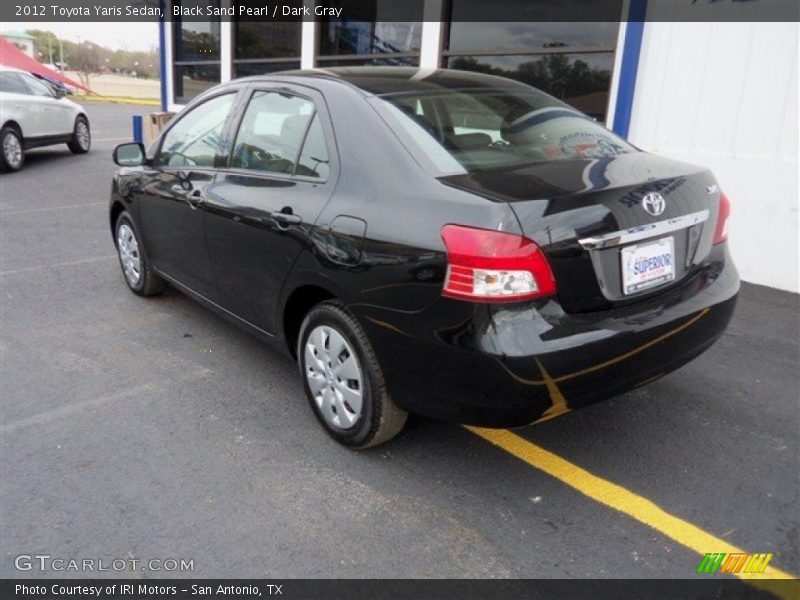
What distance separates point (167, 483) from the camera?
2.94 metres

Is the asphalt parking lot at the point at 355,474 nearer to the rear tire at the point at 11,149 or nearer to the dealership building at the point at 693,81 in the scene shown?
the dealership building at the point at 693,81

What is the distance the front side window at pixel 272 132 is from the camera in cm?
332

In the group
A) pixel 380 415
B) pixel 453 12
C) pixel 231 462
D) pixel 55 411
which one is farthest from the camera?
pixel 453 12

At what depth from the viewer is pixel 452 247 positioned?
2.42 metres

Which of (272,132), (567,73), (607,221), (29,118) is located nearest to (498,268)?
(607,221)

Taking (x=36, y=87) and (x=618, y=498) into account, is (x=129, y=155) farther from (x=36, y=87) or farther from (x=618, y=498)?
(x=36, y=87)

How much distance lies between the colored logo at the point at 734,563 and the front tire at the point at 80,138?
14002mm

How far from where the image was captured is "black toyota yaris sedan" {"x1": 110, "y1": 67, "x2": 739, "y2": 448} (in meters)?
2.41

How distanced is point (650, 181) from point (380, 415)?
1.48 meters

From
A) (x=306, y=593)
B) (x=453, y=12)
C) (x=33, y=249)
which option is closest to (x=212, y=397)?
(x=306, y=593)

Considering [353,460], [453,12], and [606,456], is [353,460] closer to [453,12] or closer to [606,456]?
[606,456]

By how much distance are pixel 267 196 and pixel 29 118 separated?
417 inches

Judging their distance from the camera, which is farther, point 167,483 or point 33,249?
point 33,249

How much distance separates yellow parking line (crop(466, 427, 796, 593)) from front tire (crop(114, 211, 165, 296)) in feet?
9.54
